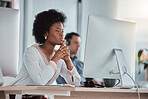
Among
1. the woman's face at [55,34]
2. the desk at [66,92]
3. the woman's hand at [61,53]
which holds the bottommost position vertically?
the desk at [66,92]

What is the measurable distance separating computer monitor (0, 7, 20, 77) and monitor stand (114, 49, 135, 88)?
0.74 meters

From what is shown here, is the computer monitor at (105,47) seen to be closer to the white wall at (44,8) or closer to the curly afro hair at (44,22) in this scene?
the curly afro hair at (44,22)

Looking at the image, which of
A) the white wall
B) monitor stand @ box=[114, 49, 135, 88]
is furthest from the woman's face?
the white wall

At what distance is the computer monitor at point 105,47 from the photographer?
2033 mm

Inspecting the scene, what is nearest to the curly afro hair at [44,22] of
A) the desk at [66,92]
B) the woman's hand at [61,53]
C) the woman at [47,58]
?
the woman at [47,58]

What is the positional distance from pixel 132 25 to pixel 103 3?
117 inches

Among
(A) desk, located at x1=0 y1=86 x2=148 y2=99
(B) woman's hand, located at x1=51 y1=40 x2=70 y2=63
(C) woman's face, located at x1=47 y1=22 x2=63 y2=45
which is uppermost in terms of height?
(C) woman's face, located at x1=47 y1=22 x2=63 y2=45

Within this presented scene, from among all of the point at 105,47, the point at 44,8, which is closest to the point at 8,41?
the point at 105,47

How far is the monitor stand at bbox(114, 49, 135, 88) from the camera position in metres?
2.08

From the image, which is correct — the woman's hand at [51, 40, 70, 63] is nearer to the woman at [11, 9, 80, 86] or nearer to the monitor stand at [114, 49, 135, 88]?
the woman at [11, 9, 80, 86]

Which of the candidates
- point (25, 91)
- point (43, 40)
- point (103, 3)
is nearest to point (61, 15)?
point (43, 40)

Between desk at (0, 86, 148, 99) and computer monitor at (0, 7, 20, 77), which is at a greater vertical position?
computer monitor at (0, 7, 20, 77)

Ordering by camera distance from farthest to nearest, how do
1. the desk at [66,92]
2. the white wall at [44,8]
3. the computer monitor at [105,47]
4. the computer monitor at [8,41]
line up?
the white wall at [44,8]
the computer monitor at [105,47]
the computer monitor at [8,41]
the desk at [66,92]

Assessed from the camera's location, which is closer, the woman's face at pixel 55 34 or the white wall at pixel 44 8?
the woman's face at pixel 55 34
